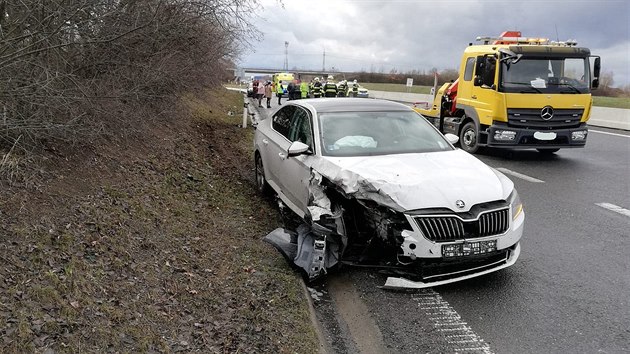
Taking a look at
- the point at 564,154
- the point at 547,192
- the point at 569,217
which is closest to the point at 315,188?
the point at 569,217

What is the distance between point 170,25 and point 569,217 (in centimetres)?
628

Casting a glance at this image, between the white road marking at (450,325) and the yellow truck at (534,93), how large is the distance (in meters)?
7.49

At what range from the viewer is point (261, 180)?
7.52 meters

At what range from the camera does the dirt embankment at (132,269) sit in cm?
302

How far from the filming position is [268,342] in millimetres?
3314

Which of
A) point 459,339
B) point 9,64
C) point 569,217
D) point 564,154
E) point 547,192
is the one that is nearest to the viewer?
point 459,339

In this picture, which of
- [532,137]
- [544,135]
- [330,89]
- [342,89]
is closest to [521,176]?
[532,137]

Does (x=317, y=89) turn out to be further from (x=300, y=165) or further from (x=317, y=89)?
(x=300, y=165)

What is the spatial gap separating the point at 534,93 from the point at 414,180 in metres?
7.57

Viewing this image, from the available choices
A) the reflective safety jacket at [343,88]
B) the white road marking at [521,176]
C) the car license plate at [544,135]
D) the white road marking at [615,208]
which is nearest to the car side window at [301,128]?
the white road marking at [615,208]

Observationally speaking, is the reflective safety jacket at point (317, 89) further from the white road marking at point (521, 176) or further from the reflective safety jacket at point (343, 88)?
Result: the white road marking at point (521, 176)

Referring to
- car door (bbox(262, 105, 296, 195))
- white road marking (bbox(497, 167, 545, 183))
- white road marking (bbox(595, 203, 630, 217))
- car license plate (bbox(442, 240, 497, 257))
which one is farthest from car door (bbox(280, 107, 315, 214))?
white road marking (bbox(497, 167, 545, 183))

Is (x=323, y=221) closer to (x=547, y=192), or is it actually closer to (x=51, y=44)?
(x=51, y=44)

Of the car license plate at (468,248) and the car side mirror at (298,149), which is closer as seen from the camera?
the car license plate at (468,248)
